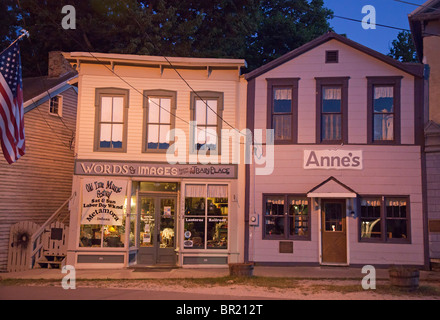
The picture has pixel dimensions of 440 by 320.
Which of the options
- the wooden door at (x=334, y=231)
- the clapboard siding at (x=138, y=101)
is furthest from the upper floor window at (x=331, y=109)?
the clapboard siding at (x=138, y=101)

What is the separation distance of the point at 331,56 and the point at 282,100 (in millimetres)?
2361

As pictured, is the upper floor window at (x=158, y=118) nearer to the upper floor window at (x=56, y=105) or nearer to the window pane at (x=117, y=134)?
the window pane at (x=117, y=134)

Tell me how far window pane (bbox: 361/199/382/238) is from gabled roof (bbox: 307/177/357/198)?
83 centimetres

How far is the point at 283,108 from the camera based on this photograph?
17.6 metres

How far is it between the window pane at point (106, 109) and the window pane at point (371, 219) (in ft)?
31.5

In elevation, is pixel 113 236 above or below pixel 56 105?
below

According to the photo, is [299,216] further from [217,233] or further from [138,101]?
[138,101]

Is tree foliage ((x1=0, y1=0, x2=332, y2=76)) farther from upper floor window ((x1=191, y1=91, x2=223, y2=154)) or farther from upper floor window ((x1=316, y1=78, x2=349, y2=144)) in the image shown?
upper floor window ((x1=316, y1=78, x2=349, y2=144))

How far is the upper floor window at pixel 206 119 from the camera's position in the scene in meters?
17.6

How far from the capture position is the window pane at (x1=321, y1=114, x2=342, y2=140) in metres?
17.3

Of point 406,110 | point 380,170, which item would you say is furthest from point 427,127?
point 380,170

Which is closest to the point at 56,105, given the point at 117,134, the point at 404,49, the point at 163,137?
the point at 117,134

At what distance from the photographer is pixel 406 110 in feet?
55.4
